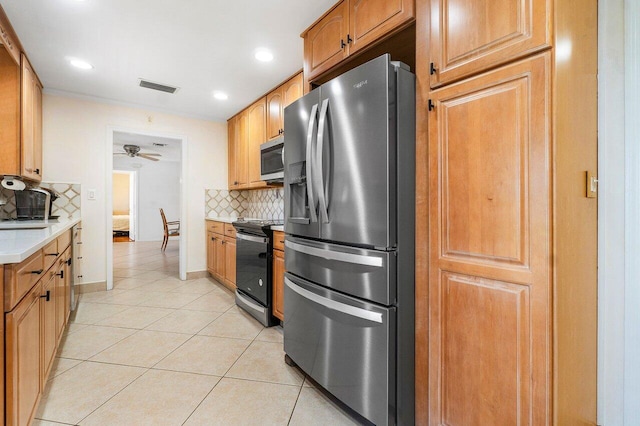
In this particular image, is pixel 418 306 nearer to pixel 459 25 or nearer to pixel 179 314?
pixel 459 25

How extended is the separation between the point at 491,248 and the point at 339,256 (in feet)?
2.20

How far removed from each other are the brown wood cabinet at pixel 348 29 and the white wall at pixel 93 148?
282 cm

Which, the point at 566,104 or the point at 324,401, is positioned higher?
the point at 566,104

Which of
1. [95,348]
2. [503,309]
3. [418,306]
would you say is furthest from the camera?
[95,348]

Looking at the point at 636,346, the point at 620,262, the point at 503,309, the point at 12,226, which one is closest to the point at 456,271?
the point at 503,309

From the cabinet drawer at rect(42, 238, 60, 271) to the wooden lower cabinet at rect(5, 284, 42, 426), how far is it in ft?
0.52

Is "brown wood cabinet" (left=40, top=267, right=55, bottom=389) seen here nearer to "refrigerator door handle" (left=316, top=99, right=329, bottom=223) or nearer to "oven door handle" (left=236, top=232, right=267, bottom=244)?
"oven door handle" (left=236, top=232, right=267, bottom=244)

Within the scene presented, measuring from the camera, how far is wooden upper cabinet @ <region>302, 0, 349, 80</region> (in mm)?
1886

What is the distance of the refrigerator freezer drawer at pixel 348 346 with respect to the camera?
135 cm

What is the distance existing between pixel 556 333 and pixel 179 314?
3.02m

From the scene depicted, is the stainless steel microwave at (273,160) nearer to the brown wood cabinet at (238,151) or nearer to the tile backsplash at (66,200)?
the brown wood cabinet at (238,151)

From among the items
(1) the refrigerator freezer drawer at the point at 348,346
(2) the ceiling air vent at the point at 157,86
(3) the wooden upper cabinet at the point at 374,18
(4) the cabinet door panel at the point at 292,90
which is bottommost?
(1) the refrigerator freezer drawer at the point at 348,346

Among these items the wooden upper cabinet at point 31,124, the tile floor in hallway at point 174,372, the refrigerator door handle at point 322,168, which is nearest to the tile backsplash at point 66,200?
the wooden upper cabinet at point 31,124

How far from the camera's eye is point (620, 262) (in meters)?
1.29
